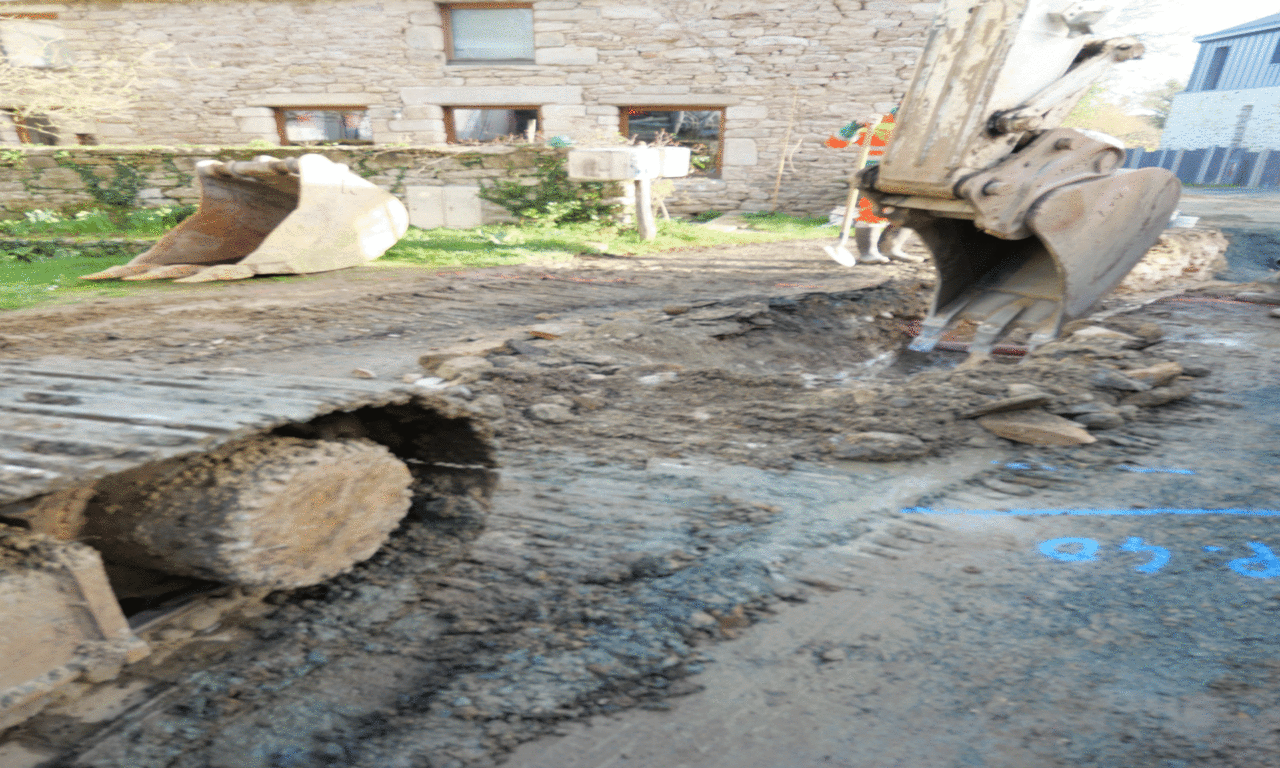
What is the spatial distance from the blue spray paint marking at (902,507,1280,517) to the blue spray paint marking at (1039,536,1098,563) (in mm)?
206

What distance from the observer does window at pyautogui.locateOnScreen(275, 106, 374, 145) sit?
1277 cm

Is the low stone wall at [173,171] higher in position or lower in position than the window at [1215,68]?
lower

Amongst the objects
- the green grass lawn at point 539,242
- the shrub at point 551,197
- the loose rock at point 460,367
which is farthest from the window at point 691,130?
the loose rock at point 460,367

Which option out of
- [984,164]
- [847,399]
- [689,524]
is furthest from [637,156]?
[689,524]

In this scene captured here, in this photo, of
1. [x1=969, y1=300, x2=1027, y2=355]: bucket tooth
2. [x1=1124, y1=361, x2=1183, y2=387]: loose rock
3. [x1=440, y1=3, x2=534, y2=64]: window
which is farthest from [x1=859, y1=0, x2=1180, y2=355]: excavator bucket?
[x1=440, y1=3, x2=534, y2=64]: window

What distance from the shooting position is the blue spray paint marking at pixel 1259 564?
2.29m

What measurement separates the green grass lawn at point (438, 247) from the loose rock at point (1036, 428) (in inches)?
220

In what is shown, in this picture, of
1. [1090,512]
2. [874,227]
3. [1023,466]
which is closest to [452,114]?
[874,227]

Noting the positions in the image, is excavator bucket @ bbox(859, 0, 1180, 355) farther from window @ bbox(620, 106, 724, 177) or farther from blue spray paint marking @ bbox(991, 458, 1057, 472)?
window @ bbox(620, 106, 724, 177)

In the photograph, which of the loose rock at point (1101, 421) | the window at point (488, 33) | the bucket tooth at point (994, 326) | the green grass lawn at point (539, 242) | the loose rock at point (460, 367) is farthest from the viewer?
the window at point (488, 33)

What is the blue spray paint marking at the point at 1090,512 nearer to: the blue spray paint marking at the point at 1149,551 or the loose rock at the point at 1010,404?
the blue spray paint marking at the point at 1149,551

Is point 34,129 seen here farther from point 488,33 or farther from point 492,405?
point 492,405

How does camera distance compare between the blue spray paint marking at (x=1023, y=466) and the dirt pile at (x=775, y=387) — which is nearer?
the blue spray paint marking at (x=1023, y=466)

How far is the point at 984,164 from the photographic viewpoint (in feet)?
15.4
